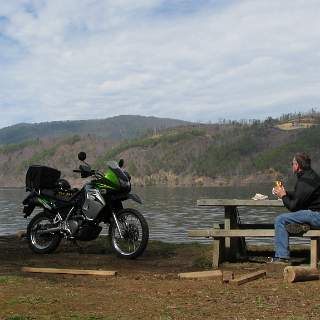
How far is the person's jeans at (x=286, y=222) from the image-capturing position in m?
8.06

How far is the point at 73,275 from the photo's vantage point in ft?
25.0

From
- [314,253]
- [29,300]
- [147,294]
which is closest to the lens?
[29,300]

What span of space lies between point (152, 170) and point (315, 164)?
160 feet

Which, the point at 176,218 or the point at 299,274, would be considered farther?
the point at 176,218

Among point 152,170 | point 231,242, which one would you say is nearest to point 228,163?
point 152,170

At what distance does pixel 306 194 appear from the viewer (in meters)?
8.15

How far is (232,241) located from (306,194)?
166 cm

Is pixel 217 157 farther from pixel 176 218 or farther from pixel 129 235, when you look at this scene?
pixel 129 235

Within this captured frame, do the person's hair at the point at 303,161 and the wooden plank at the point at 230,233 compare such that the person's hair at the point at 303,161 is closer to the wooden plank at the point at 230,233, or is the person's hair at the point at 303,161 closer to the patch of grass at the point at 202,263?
the wooden plank at the point at 230,233

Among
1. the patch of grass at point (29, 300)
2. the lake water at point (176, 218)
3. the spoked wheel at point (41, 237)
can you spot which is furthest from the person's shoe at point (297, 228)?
the lake water at point (176, 218)

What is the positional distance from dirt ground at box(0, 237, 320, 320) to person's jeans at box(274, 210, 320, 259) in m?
0.29

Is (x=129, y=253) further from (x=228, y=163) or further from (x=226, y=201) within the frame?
(x=228, y=163)

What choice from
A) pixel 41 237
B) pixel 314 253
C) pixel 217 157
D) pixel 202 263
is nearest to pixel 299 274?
pixel 314 253

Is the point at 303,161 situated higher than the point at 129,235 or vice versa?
the point at 303,161
